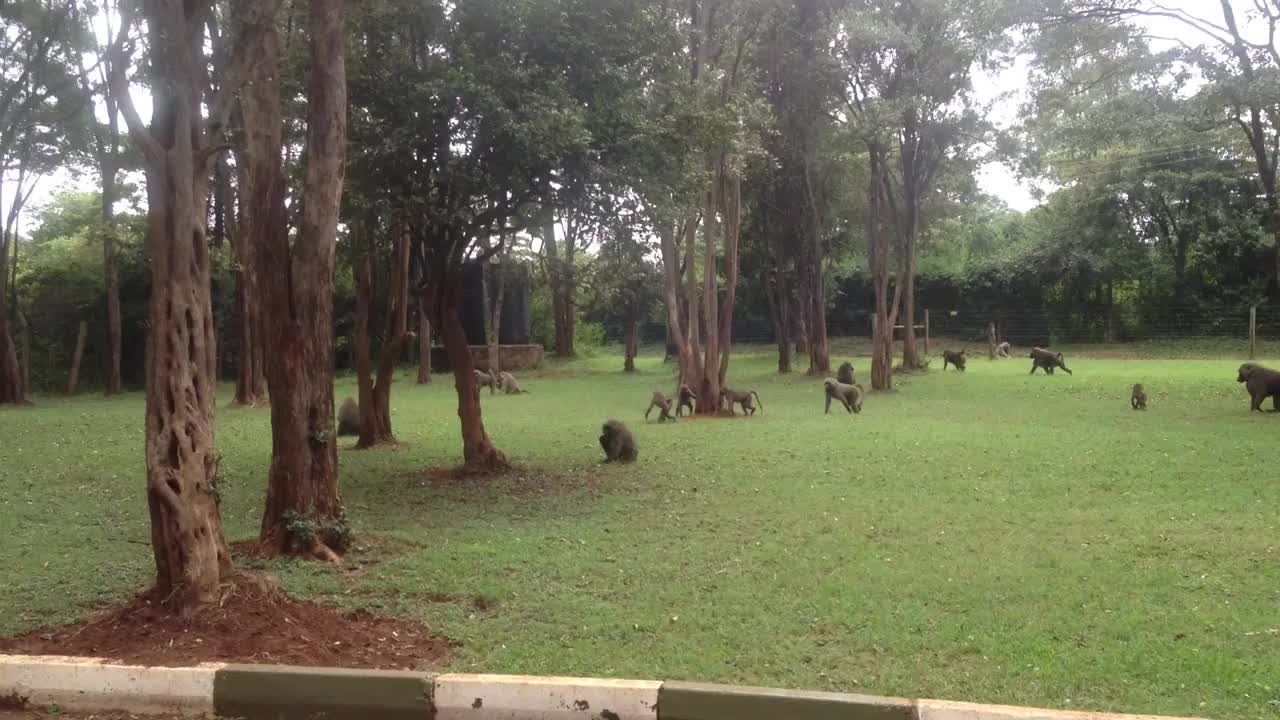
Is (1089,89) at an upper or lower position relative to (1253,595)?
upper

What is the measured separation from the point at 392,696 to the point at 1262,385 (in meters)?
16.1

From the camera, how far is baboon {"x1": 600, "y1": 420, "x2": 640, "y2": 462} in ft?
41.9

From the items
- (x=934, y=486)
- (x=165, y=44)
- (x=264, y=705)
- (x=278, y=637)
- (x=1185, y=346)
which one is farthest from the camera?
(x=1185, y=346)

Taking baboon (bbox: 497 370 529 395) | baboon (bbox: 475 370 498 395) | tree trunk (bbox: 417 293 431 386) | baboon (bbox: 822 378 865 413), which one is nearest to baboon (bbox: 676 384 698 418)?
baboon (bbox: 822 378 865 413)

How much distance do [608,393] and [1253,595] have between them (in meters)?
20.0

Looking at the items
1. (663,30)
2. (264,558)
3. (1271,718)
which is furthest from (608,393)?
(1271,718)

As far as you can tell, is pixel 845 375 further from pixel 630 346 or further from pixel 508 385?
pixel 630 346

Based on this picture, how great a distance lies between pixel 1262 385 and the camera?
53.6 feet

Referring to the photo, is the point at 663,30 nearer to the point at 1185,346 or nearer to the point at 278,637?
the point at 278,637

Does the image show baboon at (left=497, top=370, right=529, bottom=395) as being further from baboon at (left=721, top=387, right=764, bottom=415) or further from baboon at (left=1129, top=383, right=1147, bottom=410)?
baboon at (left=1129, top=383, right=1147, bottom=410)

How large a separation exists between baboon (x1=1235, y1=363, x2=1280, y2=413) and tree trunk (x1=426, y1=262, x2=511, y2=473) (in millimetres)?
12308

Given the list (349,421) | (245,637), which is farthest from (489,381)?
(245,637)

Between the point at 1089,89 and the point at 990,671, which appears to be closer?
the point at 990,671

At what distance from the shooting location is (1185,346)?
3534cm
